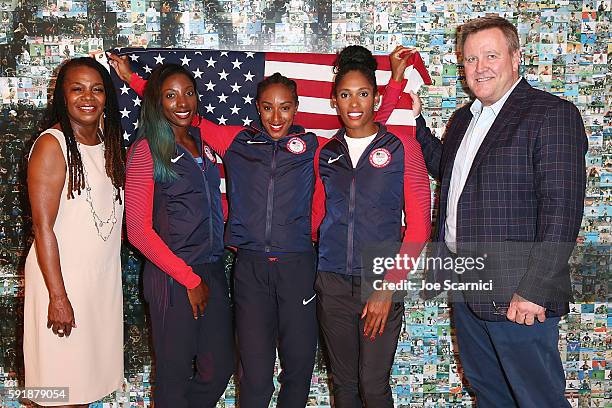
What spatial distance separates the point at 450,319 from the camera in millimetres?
3406

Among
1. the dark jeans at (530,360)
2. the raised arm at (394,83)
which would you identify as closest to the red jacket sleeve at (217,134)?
the raised arm at (394,83)

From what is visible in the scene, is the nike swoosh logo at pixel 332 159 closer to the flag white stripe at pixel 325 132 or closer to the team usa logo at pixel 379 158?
the team usa logo at pixel 379 158

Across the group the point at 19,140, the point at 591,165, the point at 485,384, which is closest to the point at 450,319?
the point at 485,384

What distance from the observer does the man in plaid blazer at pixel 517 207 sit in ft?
6.97

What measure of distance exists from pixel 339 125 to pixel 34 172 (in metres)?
1.49

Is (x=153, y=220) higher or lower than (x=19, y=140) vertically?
lower

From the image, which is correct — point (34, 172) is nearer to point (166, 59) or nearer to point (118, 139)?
point (118, 139)

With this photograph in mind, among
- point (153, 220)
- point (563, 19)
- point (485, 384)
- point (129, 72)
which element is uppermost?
point (563, 19)

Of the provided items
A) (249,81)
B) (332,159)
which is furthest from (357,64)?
(249,81)

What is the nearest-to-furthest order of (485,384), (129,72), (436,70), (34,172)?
(34,172) < (485,384) < (129,72) < (436,70)

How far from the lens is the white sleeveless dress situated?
2.41 metres

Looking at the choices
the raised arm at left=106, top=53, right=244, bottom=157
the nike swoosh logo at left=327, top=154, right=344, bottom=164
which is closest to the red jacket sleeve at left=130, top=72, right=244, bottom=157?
the raised arm at left=106, top=53, right=244, bottom=157

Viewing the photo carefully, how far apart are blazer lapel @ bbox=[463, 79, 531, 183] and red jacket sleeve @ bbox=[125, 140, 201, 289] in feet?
3.99

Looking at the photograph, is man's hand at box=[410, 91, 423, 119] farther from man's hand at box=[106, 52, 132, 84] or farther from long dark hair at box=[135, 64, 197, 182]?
man's hand at box=[106, 52, 132, 84]
